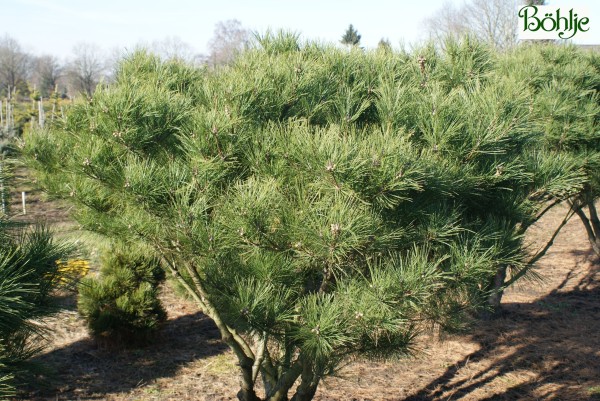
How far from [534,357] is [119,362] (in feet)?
13.9

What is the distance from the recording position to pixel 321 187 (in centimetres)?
203

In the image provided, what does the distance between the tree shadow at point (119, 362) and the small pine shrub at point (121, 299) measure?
21cm

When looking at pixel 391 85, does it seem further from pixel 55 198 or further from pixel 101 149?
pixel 55 198

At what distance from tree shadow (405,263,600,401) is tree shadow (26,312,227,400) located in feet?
7.37

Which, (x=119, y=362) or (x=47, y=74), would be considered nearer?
(x=119, y=362)

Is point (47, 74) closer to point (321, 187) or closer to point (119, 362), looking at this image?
point (119, 362)

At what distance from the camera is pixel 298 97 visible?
2537 millimetres

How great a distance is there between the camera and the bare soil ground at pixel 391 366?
195 inches

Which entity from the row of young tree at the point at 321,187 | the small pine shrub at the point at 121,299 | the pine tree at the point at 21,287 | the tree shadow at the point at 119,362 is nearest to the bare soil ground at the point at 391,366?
the tree shadow at the point at 119,362

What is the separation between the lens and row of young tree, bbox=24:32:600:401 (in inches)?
81.5

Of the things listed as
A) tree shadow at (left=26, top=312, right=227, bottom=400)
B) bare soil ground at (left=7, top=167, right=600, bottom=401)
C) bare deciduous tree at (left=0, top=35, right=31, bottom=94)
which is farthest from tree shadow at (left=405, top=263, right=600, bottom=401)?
bare deciduous tree at (left=0, top=35, right=31, bottom=94)

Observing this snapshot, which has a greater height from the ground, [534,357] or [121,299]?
[121,299]

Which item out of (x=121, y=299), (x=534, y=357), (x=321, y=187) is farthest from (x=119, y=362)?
(x=534, y=357)

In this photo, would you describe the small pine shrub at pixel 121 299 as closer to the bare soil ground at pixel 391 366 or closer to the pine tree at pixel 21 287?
the bare soil ground at pixel 391 366
